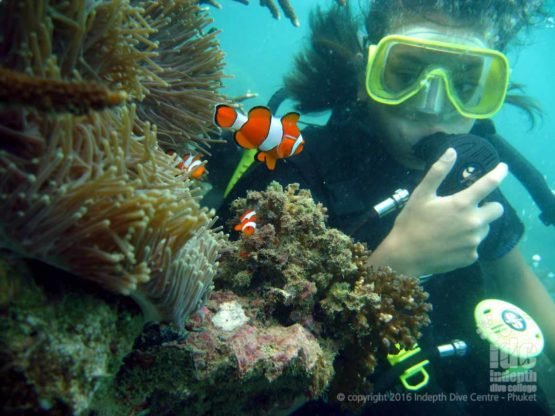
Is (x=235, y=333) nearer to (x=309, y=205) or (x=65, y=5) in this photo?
(x=309, y=205)

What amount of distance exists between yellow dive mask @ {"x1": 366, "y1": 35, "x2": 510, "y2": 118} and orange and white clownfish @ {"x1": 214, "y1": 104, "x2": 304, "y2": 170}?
4.81ft

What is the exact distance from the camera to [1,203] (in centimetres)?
97

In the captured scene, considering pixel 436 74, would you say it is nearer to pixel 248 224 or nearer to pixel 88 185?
pixel 248 224

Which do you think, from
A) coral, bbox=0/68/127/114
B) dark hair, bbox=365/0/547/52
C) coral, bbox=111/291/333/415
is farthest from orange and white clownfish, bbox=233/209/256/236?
dark hair, bbox=365/0/547/52

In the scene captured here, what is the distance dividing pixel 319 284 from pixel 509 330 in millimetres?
1826

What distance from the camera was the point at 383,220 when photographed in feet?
11.3

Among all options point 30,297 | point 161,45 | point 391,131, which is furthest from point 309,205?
point 391,131

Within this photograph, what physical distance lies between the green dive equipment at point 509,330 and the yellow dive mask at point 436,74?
1.72 m

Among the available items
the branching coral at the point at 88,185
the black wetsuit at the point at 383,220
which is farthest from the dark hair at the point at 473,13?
the branching coral at the point at 88,185

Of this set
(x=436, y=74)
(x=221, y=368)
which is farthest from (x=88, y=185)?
(x=436, y=74)

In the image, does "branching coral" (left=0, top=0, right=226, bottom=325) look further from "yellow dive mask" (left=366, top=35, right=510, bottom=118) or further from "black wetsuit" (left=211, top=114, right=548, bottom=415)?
"yellow dive mask" (left=366, top=35, right=510, bottom=118)

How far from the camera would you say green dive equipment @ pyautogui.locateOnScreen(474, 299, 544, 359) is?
268 cm

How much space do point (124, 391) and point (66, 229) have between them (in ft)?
2.45

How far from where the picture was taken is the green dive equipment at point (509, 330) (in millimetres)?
2680
